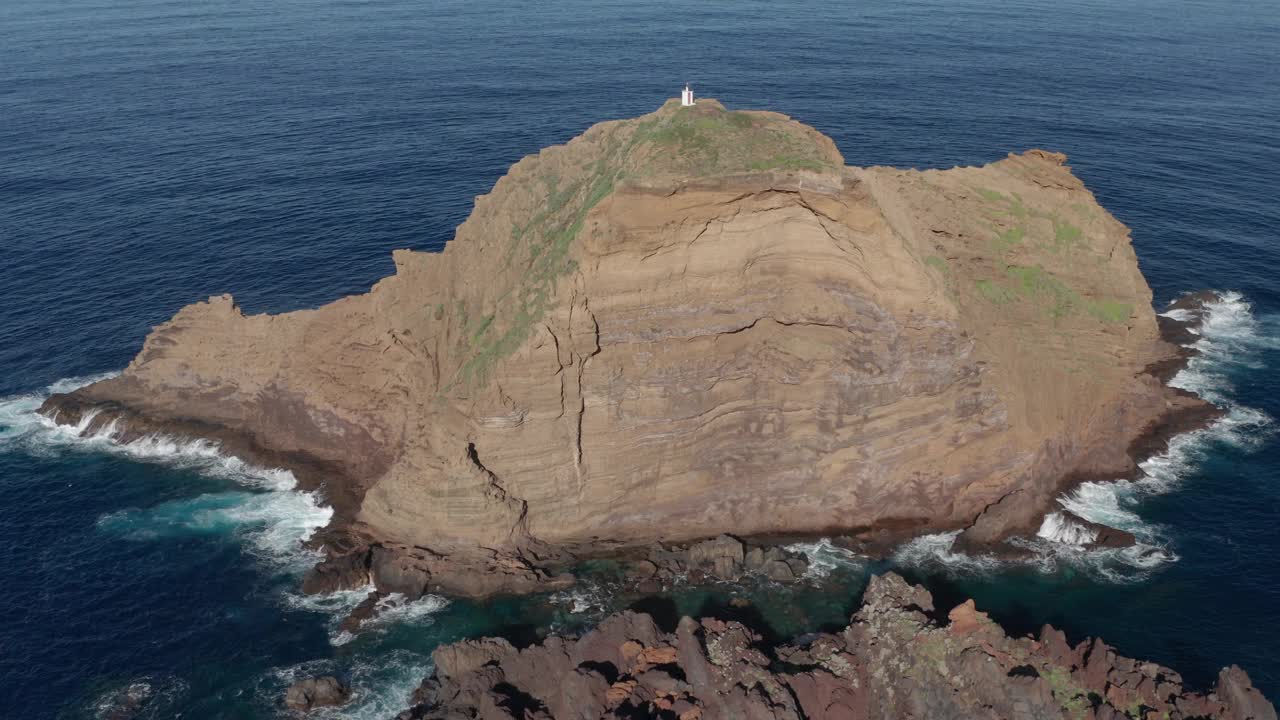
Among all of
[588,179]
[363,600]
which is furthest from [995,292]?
[363,600]

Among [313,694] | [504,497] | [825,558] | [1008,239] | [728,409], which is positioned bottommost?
[313,694]

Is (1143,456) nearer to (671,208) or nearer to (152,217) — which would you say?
(671,208)

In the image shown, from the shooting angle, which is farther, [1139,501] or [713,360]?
[1139,501]

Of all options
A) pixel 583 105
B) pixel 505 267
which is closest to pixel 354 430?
pixel 505 267

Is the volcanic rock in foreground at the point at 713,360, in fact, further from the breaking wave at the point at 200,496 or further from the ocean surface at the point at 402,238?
the ocean surface at the point at 402,238

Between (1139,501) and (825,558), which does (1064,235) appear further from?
(825,558)

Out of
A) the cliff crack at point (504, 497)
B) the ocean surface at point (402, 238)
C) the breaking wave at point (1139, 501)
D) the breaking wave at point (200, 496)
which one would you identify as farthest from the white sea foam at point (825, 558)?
the breaking wave at point (200, 496)
